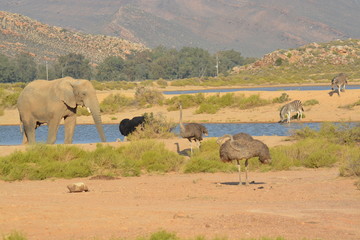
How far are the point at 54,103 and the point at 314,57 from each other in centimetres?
8827

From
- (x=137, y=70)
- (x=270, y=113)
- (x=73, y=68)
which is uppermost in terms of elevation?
(x=73, y=68)

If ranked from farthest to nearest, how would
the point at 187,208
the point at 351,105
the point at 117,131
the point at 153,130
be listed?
the point at 351,105
the point at 117,131
the point at 153,130
the point at 187,208

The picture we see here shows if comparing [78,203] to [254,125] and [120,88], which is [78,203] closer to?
[254,125]

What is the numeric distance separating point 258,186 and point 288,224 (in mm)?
5338

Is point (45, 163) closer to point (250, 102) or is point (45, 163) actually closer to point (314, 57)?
point (250, 102)

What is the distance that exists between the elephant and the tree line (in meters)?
77.5

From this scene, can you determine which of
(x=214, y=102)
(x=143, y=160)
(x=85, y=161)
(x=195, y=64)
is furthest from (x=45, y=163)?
(x=195, y=64)

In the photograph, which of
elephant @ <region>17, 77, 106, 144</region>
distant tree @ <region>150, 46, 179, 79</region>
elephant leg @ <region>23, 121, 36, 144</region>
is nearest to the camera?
elephant @ <region>17, 77, 106, 144</region>

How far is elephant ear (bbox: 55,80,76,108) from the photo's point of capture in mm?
24422

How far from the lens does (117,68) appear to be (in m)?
122

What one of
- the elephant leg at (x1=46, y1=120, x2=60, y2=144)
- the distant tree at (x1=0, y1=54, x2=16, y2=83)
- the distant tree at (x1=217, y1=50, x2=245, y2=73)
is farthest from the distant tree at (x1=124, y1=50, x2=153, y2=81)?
the elephant leg at (x1=46, y1=120, x2=60, y2=144)

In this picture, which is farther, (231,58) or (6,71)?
(231,58)

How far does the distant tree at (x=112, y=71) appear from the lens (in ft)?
388

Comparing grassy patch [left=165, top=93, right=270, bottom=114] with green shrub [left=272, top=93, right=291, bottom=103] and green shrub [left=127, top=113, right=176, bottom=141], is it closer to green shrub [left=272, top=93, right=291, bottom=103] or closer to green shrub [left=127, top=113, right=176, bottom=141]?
green shrub [left=272, top=93, right=291, bottom=103]
